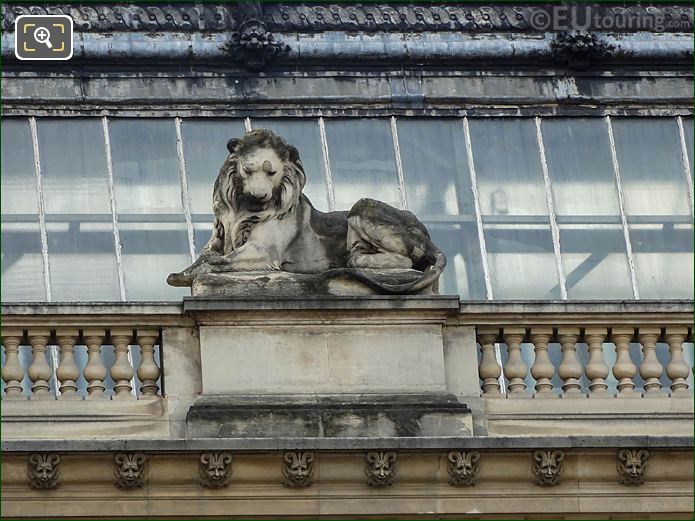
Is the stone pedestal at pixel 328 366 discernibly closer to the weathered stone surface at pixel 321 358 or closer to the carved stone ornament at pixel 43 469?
the weathered stone surface at pixel 321 358

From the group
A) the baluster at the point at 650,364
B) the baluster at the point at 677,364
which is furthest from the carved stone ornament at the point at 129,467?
the baluster at the point at 677,364

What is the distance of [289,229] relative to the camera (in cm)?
2638

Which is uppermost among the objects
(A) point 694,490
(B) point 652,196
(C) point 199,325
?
(B) point 652,196

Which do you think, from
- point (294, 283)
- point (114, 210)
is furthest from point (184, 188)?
point (294, 283)

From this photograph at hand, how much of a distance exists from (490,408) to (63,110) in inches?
452

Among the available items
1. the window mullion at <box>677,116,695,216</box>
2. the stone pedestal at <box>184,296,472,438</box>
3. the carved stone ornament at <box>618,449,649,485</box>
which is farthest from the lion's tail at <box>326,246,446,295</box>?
the window mullion at <box>677,116,695,216</box>

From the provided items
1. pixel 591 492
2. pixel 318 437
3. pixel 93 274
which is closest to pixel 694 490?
pixel 591 492

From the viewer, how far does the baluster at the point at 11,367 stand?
2523cm

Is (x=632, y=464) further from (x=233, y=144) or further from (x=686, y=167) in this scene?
(x=686, y=167)

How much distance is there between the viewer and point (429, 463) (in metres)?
25.0

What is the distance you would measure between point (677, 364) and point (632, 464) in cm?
117

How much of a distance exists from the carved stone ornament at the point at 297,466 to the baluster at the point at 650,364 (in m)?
2.96

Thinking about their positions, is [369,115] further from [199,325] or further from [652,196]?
[199,325]

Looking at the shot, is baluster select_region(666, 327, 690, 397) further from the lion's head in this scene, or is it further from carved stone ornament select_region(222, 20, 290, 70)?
carved stone ornament select_region(222, 20, 290, 70)
